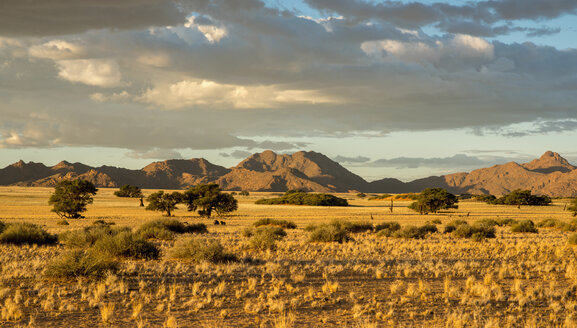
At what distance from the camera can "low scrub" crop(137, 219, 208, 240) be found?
90.7 ft

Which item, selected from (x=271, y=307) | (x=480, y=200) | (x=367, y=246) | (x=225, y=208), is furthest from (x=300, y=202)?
(x=271, y=307)

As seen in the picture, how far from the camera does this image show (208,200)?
57.6 metres

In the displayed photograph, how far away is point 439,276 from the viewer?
15.2 meters

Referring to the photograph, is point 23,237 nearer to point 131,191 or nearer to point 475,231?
point 475,231

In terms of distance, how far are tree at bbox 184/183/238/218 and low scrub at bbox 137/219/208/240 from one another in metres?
22.4

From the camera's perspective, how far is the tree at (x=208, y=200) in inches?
2274

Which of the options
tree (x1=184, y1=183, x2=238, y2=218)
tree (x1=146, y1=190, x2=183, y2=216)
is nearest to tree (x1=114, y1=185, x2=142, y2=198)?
tree (x1=146, y1=190, x2=183, y2=216)

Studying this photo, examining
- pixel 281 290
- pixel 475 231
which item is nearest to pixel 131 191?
pixel 475 231

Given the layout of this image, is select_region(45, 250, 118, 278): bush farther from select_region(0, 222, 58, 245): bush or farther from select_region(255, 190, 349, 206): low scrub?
select_region(255, 190, 349, 206): low scrub

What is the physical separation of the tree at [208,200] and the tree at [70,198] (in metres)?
11.8

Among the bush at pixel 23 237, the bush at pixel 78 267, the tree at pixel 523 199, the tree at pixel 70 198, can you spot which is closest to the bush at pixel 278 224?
the bush at pixel 23 237

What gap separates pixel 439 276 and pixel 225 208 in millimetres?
45258

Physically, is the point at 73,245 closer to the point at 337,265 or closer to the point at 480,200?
the point at 337,265

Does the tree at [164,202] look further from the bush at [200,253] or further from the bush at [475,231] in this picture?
the bush at [200,253]
